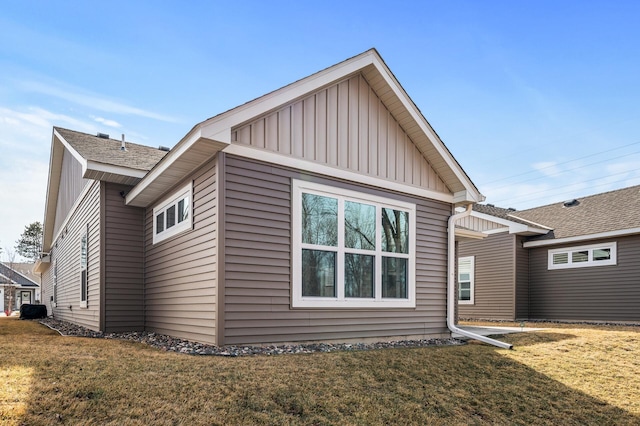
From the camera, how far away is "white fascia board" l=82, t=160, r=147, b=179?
27.1ft

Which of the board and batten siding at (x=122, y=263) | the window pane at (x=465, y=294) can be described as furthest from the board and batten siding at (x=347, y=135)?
the window pane at (x=465, y=294)

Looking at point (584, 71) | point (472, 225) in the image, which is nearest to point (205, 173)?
point (472, 225)

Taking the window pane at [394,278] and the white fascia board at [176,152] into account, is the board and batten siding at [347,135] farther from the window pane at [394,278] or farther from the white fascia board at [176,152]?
the window pane at [394,278]

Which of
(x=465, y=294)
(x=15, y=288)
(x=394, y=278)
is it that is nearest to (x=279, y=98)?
(x=394, y=278)

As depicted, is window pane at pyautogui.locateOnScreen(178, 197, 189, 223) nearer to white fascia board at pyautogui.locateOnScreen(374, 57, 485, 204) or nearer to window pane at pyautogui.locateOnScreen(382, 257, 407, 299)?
window pane at pyautogui.locateOnScreen(382, 257, 407, 299)

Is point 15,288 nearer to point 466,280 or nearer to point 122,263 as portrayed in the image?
point 122,263

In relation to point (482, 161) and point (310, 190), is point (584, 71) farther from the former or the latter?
point (482, 161)

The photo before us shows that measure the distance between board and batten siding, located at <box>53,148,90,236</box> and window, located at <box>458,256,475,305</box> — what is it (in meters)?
13.1

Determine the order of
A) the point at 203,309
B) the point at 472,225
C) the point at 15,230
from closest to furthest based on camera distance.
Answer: the point at 203,309 < the point at 472,225 < the point at 15,230

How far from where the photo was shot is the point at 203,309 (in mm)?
6387

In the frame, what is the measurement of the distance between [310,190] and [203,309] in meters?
2.42

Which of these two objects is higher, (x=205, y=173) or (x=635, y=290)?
(x=205, y=173)

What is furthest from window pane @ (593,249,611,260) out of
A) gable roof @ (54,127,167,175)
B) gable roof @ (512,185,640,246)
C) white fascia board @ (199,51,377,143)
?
gable roof @ (54,127,167,175)

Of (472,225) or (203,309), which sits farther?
(472,225)
